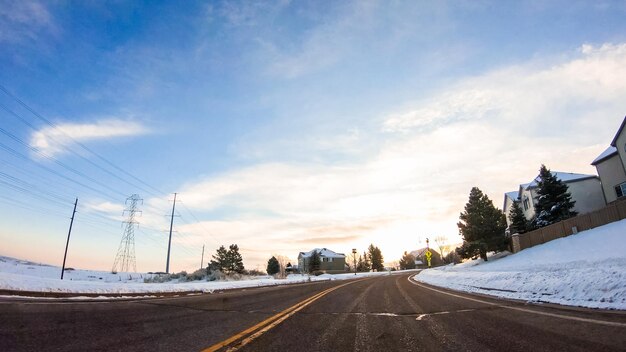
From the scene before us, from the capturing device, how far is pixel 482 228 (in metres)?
40.9

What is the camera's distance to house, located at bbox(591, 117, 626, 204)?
3438cm

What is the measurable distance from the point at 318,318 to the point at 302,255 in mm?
111572

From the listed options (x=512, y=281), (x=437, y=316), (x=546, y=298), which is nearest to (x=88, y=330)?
(x=437, y=316)

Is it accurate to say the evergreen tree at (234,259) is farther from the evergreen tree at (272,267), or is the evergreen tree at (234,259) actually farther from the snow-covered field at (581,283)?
the snow-covered field at (581,283)

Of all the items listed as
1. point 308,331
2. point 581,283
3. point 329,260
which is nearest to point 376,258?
point 329,260

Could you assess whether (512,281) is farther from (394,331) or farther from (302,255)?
(302,255)

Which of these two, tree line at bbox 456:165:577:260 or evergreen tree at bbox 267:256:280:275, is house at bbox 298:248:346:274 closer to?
evergreen tree at bbox 267:256:280:275

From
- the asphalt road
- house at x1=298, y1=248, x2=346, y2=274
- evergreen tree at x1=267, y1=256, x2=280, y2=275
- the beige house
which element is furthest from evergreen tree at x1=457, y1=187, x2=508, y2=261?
house at x1=298, y1=248, x2=346, y2=274

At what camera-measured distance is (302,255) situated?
383ft

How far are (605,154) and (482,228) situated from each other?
16.0 meters

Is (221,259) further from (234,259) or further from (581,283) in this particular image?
(581,283)

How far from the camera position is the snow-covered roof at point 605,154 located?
123ft

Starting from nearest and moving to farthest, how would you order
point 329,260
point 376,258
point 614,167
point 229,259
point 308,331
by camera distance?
1. point 308,331
2. point 614,167
3. point 229,259
4. point 329,260
5. point 376,258

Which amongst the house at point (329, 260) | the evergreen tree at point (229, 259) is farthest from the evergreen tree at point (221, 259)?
the house at point (329, 260)
